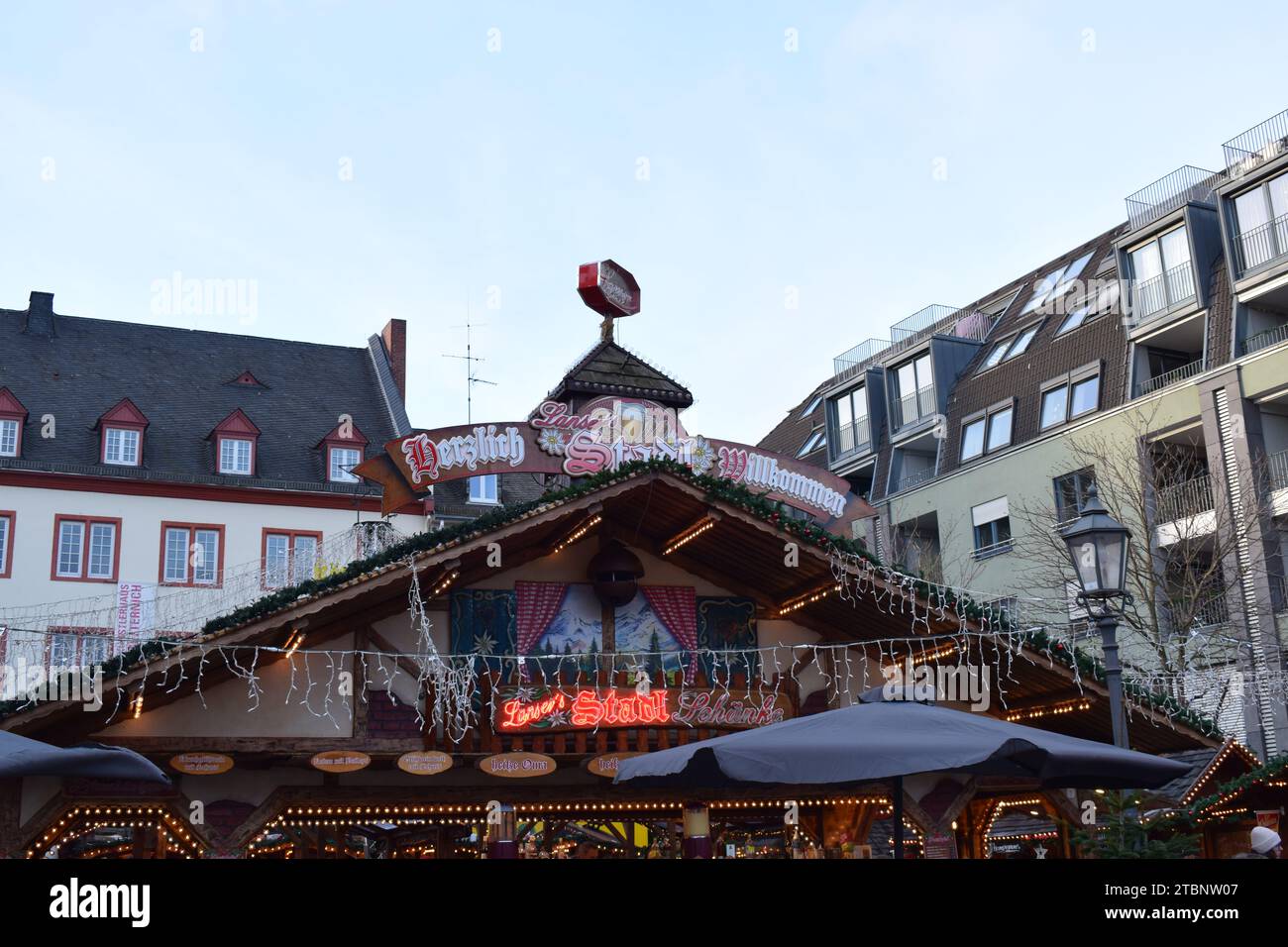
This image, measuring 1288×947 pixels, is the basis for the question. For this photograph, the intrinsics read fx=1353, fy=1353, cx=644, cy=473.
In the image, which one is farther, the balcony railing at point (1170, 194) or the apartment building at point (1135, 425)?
the balcony railing at point (1170, 194)

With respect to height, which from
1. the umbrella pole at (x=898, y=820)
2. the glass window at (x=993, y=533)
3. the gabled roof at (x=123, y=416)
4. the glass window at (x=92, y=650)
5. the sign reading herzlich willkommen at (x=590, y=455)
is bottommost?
the umbrella pole at (x=898, y=820)

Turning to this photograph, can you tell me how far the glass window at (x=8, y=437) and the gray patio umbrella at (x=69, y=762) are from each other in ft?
89.6

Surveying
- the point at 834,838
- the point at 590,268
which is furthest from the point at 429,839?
the point at 590,268

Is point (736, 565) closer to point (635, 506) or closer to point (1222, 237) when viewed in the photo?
point (635, 506)

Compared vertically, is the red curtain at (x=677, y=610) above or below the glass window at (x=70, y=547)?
below

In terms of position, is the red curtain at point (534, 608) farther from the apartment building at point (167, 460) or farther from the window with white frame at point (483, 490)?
the window with white frame at point (483, 490)

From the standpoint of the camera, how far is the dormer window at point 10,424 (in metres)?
34.2

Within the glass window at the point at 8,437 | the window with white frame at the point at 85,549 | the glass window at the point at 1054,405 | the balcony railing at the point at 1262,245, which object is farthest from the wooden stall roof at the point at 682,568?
the glass window at the point at 8,437

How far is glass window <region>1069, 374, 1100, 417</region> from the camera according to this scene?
34.2 m

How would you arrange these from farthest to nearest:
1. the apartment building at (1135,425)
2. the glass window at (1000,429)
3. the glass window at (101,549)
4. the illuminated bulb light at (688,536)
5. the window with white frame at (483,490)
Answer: the window with white frame at (483,490) → the glass window at (1000,429) → the glass window at (101,549) → the apartment building at (1135,425) → the illuminated bulb light at (688,536)

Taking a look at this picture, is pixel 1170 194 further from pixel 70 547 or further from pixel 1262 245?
pixel 70 547

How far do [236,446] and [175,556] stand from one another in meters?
3.48

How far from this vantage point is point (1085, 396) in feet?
114

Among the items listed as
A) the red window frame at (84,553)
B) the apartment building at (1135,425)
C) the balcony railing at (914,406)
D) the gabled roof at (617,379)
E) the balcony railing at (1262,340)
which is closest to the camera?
the gabled roof at (617,379)
